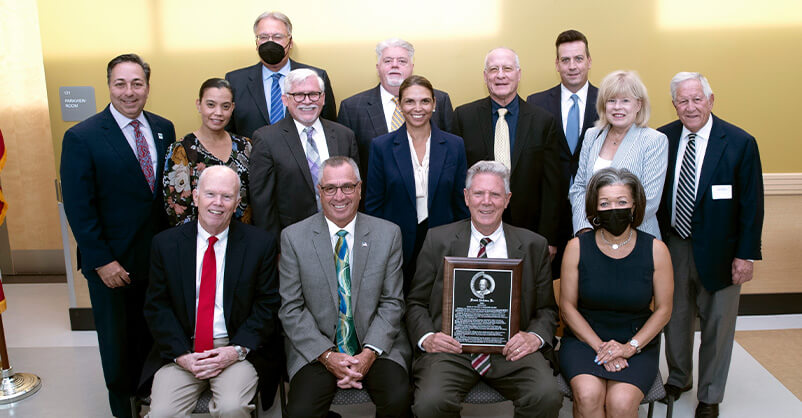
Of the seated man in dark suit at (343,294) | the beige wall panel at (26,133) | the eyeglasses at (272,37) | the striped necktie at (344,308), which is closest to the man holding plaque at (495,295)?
the seated man in dark suit at (343,294)

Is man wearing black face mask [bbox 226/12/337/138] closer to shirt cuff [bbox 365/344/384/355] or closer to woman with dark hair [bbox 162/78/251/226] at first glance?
woman with dark hair [bbox 162/78/251/226]

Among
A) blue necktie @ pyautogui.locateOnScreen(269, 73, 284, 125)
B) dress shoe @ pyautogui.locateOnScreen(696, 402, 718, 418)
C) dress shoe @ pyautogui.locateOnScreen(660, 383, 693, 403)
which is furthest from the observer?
blue necktie @ pyautogui.locateOnScreen(269, 73, 284, 125)

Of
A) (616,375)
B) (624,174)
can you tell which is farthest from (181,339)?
(624,174)

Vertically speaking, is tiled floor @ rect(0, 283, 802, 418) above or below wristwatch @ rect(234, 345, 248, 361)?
below

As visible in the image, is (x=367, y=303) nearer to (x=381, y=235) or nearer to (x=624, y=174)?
(x=381, y=235)

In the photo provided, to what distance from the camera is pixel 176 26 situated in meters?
4.79

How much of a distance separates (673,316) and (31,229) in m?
6.42

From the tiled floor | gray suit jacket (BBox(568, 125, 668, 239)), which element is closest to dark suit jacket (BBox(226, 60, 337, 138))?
the tiled floor

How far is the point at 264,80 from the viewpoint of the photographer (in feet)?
13.6

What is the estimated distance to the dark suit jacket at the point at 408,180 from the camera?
3453 millimetres

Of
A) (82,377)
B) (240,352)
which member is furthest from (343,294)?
(82,377)

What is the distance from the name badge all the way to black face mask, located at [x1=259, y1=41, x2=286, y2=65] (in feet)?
9.28

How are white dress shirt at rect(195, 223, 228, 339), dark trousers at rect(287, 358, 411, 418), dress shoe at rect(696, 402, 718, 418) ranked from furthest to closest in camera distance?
dress shoe at rect(696, 402, 718, 418), white dress shirt at rect(195, 223, 228, 339), dark trousers at rect(287, 358, 411, 418)

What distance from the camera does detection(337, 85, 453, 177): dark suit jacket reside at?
3916mm
